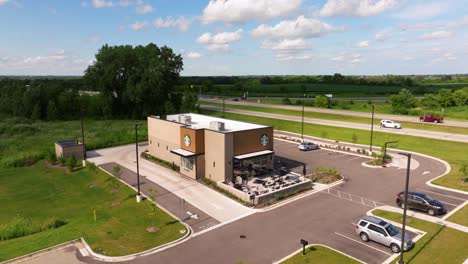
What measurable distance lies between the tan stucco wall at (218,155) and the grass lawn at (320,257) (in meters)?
14.6

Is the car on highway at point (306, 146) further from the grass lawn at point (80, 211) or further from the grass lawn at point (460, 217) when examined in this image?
the grass lawn at point (80, 211)

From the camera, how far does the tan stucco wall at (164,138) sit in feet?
136

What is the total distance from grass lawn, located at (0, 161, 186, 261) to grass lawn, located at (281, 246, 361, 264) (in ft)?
28.5

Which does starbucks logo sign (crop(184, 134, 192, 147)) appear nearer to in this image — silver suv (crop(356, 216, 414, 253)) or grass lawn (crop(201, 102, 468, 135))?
silver suv (crop(356, 216, 414, 253))

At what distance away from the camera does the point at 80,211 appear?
30.1 meters

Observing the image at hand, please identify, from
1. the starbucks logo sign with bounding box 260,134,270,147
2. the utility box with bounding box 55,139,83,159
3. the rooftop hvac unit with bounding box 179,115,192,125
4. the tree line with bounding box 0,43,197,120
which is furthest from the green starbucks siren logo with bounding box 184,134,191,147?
the tree line with bounding box 0,43,197,120

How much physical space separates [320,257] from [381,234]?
4.88 metres

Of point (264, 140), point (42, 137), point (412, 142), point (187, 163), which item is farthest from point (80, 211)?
point (412, 142)

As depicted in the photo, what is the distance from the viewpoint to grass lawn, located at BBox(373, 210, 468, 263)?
20.1 meters

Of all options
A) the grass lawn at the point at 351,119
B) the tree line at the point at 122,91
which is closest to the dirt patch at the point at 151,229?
the tree line at the point at 122,91

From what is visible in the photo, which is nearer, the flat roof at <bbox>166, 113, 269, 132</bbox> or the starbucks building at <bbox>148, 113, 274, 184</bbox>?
the starbucks building at <bbox>148, 113, 274, 184</bbox>

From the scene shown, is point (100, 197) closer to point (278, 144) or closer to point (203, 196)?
point (203, 196)

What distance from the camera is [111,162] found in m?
45.0

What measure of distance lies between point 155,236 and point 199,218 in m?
4.25
